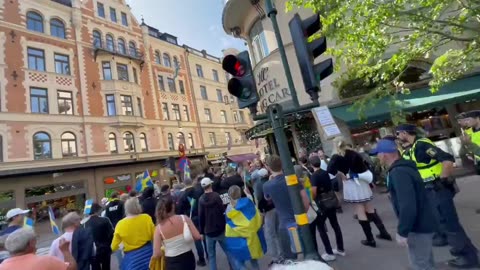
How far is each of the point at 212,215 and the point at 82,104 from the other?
20.3 meters

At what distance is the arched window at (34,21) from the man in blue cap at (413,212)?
25.0 m

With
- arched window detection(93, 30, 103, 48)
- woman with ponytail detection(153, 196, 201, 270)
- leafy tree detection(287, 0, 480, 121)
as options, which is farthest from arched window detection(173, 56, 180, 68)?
woman with ponytail detection(153, 196, 201, 270)

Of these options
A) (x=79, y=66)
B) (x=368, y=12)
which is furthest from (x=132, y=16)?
(x=368, y=12)

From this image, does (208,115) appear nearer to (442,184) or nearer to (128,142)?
(128,142)

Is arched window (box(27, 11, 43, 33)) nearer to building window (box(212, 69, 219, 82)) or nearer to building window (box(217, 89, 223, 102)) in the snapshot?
building window (box(212, 69, 219, 82))

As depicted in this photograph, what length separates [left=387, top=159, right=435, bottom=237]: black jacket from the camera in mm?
2701

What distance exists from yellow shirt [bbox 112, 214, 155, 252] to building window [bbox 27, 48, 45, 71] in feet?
68.1

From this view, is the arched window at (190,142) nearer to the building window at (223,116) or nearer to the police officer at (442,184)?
the building window at (223,116)

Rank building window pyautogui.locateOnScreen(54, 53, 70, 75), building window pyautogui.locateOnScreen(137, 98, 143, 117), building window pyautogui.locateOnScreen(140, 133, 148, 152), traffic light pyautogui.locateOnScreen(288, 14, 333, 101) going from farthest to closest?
building window pyautogui.locateOnScreen(137, 98, 143, 117) < building window pyautogui.locateOnScreen(140, 133, 148, 152) < building window pyautogui.locateOnScreen(54, 53, 70, 75) < traffic light pyautogui.locateOnScreen(288, 14, 333, 101)

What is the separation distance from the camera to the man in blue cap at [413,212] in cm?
271

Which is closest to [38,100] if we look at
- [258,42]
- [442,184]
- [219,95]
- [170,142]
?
[170,142]

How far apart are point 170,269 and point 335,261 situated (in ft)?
9.22

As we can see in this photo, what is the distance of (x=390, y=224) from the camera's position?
5.88m

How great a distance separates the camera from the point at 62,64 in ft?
67.7
